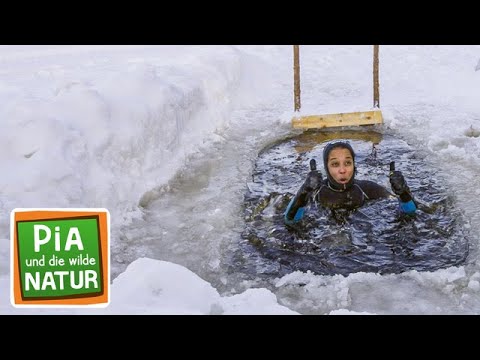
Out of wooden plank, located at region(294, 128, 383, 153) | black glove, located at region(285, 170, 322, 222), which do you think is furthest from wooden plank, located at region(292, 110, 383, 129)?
black glove, located at region(285, 170, 322, 222)

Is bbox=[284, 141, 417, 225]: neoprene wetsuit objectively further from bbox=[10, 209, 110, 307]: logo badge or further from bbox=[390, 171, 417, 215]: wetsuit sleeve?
bbox=[10, 209, 110, 307]: logo badge

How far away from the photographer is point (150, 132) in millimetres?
7039

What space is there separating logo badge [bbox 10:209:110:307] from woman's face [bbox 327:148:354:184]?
3416mm

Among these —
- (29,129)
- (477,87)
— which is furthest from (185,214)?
(477,87)

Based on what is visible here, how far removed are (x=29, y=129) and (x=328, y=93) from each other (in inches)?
261

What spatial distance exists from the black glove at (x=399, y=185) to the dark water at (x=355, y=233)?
0.31 meters

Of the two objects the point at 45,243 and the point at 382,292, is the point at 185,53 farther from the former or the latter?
the point at 45,243

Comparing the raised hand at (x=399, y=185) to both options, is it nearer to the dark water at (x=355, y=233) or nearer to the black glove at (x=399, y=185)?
the black glove at (x=399, y=185)

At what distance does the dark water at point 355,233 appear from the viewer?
16.4 ft

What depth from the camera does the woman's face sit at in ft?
19.1

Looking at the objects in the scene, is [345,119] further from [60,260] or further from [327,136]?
[60,260]

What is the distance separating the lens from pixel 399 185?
215 inches

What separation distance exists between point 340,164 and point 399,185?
0.70 meters

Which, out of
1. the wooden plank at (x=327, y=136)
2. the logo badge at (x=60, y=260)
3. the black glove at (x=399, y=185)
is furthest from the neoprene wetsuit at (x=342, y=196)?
the logo badge at (x=60, y=260)
